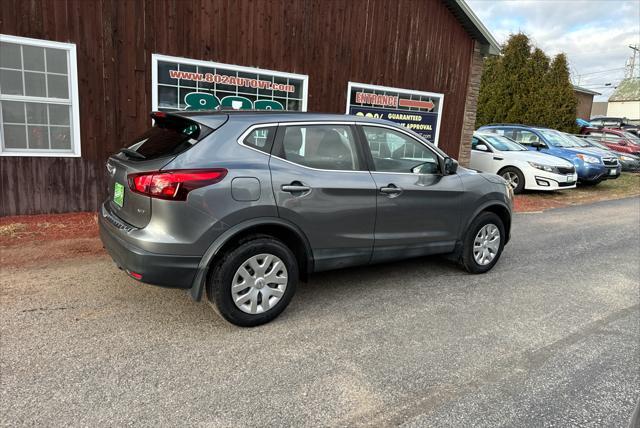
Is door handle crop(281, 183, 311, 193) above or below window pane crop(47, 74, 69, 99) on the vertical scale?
below

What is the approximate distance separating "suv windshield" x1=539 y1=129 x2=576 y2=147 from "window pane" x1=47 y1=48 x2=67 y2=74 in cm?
1222

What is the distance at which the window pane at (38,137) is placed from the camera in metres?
6.80

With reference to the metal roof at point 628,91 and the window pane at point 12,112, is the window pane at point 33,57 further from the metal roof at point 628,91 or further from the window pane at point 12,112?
the metal roof at point 628,91

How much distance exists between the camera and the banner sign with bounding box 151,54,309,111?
759cm

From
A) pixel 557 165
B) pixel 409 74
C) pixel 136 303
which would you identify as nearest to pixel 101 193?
pixel 136 303

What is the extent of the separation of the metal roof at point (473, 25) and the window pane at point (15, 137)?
8892 millimetres

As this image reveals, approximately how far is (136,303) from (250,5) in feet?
19.6

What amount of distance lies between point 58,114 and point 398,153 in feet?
17.6

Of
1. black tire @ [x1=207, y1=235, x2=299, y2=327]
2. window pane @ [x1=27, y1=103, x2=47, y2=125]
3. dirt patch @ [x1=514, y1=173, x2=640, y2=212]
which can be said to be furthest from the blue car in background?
window pane @ [x1=27, y1=103, x2=47, y2=125]

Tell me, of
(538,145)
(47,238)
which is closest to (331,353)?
(47,238)

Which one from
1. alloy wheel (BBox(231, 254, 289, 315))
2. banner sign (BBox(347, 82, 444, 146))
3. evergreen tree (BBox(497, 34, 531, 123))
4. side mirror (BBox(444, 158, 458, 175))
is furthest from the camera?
evergreen tree (BBox(497, 34, 531, 123))

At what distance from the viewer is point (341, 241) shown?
4.05 meters

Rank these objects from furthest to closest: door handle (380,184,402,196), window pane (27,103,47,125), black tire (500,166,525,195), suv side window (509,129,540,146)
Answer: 1. suv side window (509,129,540,146)
2. black tire (500,166,525,195)
3. window pane (27,103,47,125)
4. door handle (380,184,402,196)

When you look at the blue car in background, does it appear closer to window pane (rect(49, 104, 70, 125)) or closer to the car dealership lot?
the car dealership lot
